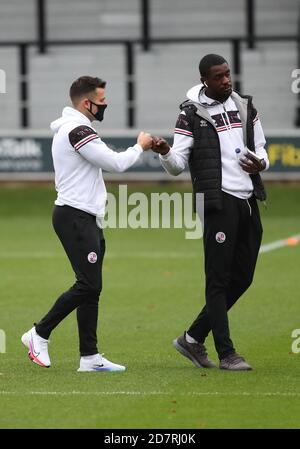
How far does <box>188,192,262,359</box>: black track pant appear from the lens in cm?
1023

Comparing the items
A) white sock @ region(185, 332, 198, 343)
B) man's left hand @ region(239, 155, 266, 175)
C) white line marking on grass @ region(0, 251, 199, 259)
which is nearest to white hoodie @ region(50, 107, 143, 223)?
man's left hand @ region(239, 155, 266, 175)

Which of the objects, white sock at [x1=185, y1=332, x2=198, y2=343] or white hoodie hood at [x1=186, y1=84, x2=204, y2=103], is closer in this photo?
white hoodie hood at [x1=186, y1=84, x2=204, y2=103]

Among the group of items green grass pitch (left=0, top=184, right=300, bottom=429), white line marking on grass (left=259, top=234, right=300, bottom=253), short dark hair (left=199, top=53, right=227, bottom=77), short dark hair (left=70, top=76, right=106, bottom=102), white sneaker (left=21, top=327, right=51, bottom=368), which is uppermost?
short dark hair (left=199, top=53, right=227, bottom=77)

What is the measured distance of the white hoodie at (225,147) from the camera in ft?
33.6

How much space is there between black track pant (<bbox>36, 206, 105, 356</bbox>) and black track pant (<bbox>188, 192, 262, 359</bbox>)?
88 centimetres

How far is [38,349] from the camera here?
10.4m

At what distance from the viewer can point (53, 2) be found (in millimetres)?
32438

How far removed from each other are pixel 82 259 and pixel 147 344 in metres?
1.89

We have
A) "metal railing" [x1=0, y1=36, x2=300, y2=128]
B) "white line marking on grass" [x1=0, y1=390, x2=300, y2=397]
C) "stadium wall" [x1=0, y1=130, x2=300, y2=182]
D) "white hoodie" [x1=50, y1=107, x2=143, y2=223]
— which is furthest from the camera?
"metal railing" [x1=0, y1=36, x2=300, y2=128]

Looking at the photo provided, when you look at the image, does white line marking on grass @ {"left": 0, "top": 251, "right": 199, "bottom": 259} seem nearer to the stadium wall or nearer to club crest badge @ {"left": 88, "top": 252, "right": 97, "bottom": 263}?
the stadium wall

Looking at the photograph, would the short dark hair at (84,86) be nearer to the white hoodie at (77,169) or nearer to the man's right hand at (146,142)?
the white hoodie at (77,169)

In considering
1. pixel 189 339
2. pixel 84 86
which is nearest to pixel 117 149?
pixel 189 339

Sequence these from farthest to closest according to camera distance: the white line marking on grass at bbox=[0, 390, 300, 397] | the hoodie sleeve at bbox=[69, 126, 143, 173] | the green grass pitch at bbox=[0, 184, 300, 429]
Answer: the hoodie sleeve at bbox=[69, 126, 143, 173]
the white line marking on grass at bbox=[0, 390, 300, 397]
the green grass pitch at bbox=[0, 184, 300, 429]

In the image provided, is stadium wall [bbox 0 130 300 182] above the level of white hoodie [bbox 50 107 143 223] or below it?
below
